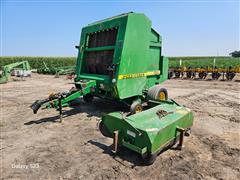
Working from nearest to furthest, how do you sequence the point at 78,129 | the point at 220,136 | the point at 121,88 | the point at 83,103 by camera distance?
the point at 220,136
the point at 78,129
the point at 121,88
the point at 83,103

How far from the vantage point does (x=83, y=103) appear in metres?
7.22

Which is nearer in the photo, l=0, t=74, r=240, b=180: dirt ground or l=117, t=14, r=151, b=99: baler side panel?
l=0, t=74, r=240, b=180: dirt ground

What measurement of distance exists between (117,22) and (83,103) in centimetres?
342

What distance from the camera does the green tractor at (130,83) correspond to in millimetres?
3127

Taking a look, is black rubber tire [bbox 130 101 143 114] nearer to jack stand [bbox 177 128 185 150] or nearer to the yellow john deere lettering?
the yellow john deere lettering

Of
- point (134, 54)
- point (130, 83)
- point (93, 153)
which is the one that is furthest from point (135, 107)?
point (93, 153)

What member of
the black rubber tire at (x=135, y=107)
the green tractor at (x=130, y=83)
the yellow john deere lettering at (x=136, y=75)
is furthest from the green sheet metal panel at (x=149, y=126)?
the yellow john deere lettering at (x=136, y=75)

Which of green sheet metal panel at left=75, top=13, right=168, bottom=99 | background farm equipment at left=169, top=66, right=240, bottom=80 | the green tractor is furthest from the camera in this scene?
background farm equipment at left=169, top=66, right=240, bottom=80

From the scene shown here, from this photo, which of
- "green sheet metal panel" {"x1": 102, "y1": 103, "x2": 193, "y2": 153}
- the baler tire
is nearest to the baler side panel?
"green sheet metal panel" {"x1": 102, "y1": 103, "x2": 193, "y2": 153}

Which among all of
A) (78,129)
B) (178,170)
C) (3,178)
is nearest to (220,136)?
(178,170)

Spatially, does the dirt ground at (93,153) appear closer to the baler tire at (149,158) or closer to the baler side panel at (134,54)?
the baler tire at (149,158)

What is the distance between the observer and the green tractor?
313 cm

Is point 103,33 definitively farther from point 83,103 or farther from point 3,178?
point 3,178

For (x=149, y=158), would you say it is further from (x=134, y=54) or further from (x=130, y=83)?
→ (x=134, y=54)
